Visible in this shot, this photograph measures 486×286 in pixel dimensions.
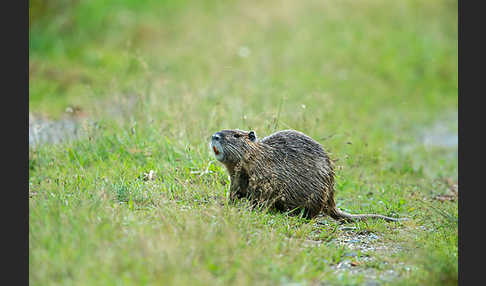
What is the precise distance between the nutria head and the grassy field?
35cm

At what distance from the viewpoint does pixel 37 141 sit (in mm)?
6961

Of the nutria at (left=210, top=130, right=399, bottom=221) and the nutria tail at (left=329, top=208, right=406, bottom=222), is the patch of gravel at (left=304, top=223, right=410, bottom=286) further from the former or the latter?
the nutria at (left=210, top=130, right=399, bottom=221)

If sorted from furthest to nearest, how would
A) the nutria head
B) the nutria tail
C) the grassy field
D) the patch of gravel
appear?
the nutria tail
the nutria head
the patch of gravel
the grassy field

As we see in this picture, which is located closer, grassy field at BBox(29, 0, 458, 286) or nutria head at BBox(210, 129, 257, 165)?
grassy field at BBox(29, 0, 458, 286)

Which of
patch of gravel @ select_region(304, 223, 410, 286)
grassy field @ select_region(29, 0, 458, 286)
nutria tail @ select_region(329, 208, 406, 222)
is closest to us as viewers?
grassy field @ select_region(29, 0, 458, 286)

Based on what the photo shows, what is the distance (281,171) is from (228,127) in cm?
161

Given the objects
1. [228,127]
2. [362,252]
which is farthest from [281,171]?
[228,127]

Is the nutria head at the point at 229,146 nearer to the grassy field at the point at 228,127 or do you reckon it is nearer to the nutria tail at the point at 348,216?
the grassy field at the point at 228,127

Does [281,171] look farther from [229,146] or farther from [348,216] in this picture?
[348,216]

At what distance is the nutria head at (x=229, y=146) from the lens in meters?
4.91

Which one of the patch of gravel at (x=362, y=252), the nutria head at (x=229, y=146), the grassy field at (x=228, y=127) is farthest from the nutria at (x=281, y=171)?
the patch of gravel at (x=362, y=252)

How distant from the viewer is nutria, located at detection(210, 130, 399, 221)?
4.98 m

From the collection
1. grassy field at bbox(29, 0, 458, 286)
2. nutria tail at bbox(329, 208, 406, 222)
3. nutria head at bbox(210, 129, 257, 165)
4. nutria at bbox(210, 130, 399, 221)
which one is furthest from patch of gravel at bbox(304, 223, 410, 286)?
nutria head at bbox(210, 129, 257, 165)

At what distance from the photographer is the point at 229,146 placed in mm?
4930
